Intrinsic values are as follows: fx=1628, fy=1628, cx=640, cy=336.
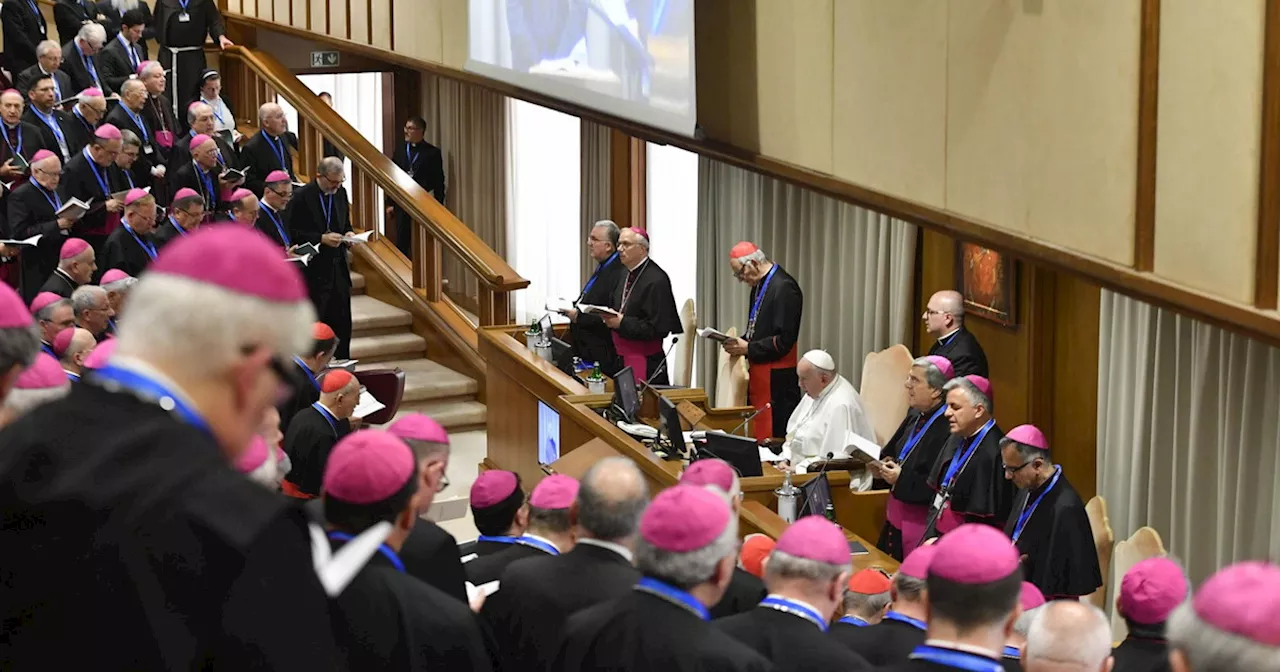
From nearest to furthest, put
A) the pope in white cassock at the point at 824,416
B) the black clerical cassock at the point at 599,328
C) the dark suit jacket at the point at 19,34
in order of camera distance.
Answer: the pope in white cassock at the point at 824,416, the black clerical cassock at the point at 599,328, the dark suit jacket at the point at 19,34

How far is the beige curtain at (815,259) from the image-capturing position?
10.4 meters

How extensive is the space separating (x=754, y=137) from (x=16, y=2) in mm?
8152

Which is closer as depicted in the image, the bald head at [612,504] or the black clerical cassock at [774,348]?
the bald head at [612,504]

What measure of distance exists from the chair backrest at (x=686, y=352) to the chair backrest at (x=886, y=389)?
2.14 m

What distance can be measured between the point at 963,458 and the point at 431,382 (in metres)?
4.93

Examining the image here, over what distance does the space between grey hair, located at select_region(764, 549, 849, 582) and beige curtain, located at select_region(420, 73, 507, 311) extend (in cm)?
1276

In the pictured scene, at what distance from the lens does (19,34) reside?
13.5 m

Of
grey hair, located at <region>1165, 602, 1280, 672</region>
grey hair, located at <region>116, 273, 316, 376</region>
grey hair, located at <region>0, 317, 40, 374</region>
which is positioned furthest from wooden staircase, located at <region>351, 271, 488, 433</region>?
grey hair, located at <region>116, 273, 316, 376</region>

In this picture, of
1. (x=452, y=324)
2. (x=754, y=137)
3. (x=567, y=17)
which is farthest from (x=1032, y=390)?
(x=452, y=324)

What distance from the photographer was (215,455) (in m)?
1.70

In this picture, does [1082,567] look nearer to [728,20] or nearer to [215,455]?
[728,20]

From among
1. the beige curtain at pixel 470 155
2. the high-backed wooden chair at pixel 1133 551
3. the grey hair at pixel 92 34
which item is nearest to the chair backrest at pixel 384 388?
the high-backed wooden chair at pixel 1133 551

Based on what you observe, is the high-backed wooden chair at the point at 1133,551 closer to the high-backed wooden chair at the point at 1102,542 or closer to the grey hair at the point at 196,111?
the high-backed wooden chair at the point at 1102,542

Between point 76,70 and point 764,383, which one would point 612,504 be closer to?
point 764,383
